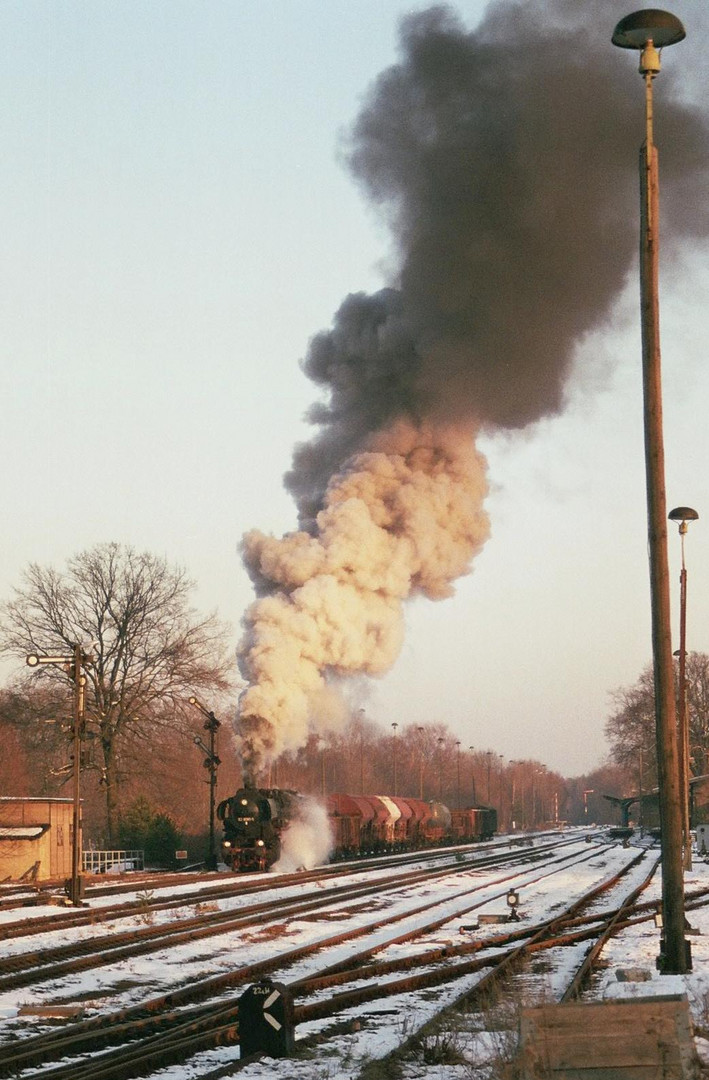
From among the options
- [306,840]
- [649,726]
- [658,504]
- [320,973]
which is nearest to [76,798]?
[320,973]

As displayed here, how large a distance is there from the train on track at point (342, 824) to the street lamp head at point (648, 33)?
28653 millimetres

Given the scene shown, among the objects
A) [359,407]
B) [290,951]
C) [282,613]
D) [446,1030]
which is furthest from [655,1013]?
[359,407]

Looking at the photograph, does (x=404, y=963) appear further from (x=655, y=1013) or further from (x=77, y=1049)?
(x=655, y=1013)

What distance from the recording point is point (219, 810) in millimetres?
40531

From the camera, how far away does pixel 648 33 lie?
13.5 metres

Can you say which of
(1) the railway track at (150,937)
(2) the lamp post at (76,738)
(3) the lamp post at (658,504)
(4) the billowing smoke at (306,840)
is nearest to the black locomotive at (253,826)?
(4) the billowing smoke at (306,840)

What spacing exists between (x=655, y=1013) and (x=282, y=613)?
30.9m

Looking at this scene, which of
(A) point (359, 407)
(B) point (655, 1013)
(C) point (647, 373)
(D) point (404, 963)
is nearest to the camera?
(B) point (655, 1013)

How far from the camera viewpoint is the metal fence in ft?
157

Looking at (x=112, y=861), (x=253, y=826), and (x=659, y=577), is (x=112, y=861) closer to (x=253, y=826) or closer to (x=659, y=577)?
(x=253, y=826)

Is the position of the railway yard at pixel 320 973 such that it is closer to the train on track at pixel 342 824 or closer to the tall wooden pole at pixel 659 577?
the tall wooden pole at pixel 659 577

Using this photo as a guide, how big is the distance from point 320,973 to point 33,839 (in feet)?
97.7

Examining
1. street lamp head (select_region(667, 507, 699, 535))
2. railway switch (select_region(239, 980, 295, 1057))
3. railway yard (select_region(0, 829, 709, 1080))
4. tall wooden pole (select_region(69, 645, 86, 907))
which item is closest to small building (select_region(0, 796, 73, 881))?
railway yard (select_region(0, 829, 709, 1080))

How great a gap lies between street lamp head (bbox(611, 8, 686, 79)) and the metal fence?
3800 centimetres
